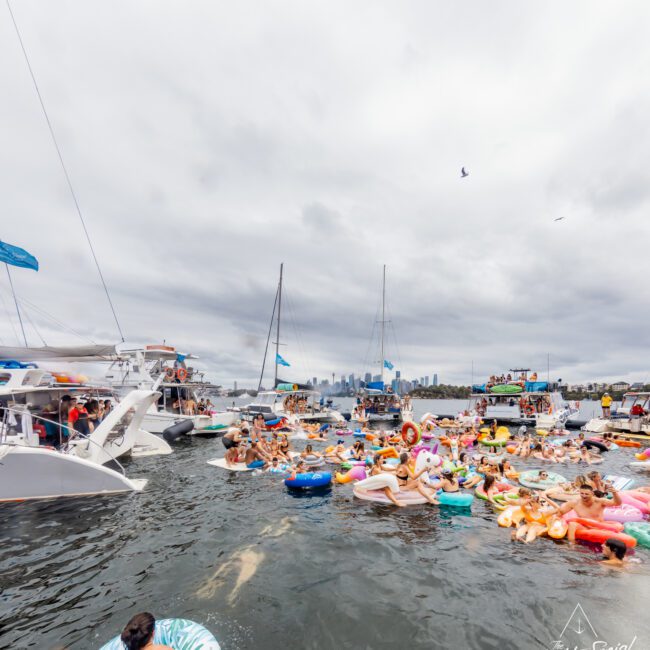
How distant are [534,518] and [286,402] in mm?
34149

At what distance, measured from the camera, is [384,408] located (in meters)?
43.9

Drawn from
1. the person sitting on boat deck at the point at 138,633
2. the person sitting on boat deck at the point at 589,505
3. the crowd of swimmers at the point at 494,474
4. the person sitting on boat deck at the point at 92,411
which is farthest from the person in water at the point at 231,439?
the person sitting on boat deck at the point at 138,633

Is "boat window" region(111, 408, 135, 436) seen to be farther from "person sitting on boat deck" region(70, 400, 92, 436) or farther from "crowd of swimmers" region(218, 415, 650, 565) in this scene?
"crowd of swimmers" region(218, 415, 650, 565)

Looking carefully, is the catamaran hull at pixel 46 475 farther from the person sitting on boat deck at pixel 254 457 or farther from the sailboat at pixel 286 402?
the sailboat at pixel 286 402

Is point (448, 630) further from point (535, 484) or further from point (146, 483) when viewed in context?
point (146, 483)

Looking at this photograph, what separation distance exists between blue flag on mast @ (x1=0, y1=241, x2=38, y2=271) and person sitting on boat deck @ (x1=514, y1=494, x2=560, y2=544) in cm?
1932

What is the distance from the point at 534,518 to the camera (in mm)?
10539

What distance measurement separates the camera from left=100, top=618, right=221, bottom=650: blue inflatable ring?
15.8 ft

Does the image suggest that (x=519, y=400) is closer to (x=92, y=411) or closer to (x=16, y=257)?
(x=92, y=411)

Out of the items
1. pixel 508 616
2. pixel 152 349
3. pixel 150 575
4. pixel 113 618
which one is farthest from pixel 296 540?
pixel 152 349

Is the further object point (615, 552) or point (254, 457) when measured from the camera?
point (254, 457)

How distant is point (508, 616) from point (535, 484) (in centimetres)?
1058

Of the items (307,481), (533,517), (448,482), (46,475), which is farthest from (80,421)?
(533,517)

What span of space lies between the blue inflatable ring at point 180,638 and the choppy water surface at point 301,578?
3.45ft
